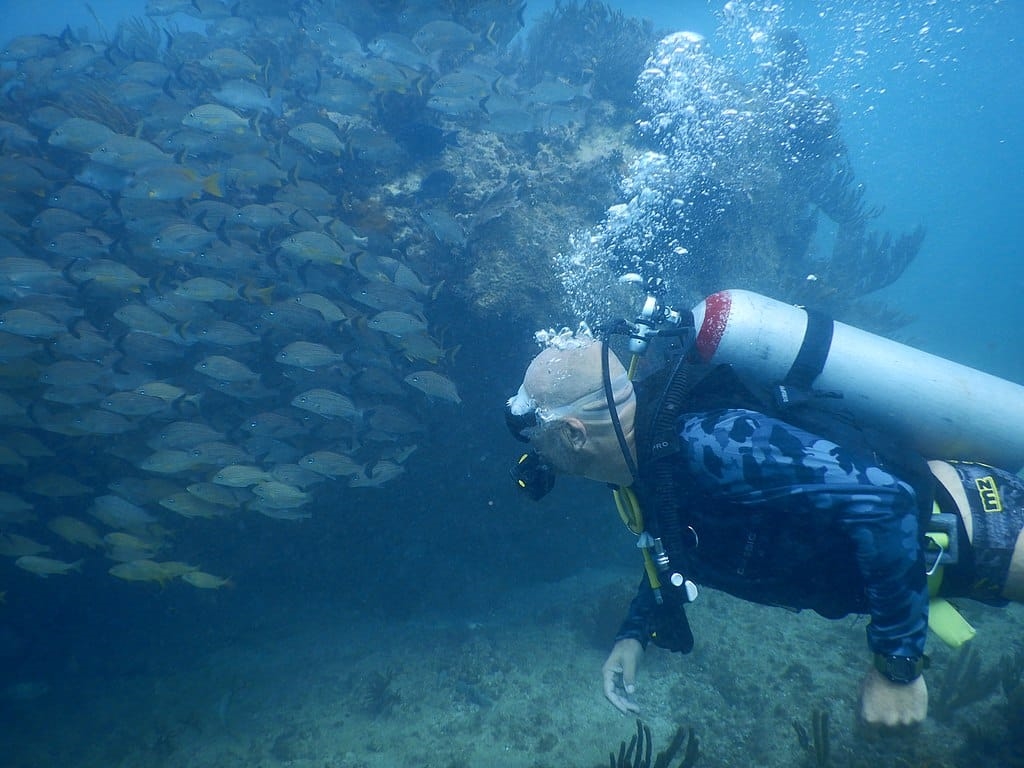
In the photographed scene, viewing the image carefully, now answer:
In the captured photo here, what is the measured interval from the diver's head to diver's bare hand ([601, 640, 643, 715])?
102 cm

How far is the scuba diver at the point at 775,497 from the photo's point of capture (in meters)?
1.95

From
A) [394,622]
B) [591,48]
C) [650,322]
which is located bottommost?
[394,622]

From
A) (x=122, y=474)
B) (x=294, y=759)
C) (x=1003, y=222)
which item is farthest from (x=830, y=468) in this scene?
(x=1003, y=222)

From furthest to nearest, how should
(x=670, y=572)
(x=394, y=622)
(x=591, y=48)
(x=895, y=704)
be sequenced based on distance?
1. (x=591, y=48)
2. (x=394, y=622)
3. (x=670, y=572)
4. (x=895, y=704)

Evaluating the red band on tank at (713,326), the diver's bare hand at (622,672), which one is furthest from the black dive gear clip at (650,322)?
the diver's bare hand at (622,672)

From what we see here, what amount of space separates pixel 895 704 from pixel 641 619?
4.06ft

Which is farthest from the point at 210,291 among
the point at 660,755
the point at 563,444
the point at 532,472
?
the point at 660,755

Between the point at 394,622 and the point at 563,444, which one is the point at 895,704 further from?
the point at 394,622

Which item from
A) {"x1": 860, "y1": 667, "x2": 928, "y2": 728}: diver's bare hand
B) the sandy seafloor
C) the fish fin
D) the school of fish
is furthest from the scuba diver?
the fish fin

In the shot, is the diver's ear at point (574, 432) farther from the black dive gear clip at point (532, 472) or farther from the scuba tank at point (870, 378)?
the scuba tank at point (870, 378)

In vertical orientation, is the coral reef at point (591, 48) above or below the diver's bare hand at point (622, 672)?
above

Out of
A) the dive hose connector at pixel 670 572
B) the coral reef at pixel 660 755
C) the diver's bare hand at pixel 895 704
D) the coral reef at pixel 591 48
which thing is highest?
the coral reef at pixel 591 48

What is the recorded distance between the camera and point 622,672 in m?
2.79

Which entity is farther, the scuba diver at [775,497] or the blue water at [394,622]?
the blue water at [394,622]
